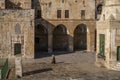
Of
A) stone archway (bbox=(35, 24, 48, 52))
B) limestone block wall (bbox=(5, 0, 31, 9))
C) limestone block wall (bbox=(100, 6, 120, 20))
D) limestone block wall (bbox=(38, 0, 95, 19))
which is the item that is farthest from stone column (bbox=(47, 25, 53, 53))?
limestone block wall (bbox=(100, 6, 120, 20))

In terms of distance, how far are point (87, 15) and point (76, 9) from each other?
2.30 meters

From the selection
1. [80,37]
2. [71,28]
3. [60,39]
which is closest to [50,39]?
[60,39]

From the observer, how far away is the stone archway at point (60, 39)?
54.6 m

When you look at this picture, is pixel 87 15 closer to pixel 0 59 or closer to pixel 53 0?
pixel 53 0

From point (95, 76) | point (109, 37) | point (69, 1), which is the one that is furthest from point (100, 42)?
point (69, 1)

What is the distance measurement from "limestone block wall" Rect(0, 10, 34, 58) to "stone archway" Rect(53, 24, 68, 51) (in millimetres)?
13491

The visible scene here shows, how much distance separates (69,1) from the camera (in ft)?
168

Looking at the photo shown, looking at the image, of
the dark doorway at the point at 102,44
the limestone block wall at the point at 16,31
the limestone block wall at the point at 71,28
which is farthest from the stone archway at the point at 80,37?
the dark doorway at the point at 102,44

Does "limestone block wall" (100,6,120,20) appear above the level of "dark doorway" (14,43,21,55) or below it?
above

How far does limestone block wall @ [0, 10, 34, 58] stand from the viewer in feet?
135

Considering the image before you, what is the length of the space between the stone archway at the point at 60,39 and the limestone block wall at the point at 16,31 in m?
13.5

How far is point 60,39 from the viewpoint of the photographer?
54.9 meters

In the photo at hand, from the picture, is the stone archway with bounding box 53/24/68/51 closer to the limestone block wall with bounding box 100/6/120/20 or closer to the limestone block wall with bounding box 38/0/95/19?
the limestone block wall with bounding box 38/0/95/19

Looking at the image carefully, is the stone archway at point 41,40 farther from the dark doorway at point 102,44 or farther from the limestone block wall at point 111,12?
→ the limestone block wall at point 111,12
